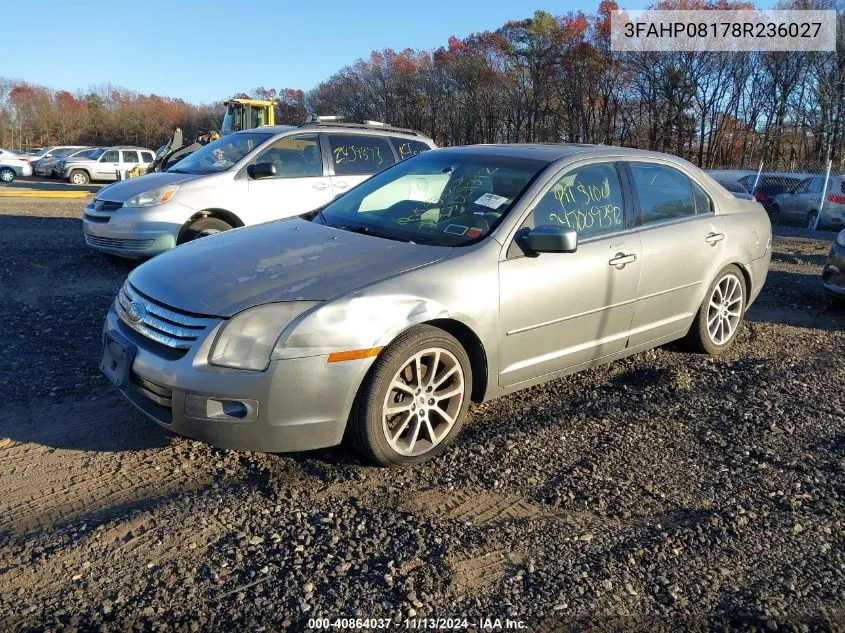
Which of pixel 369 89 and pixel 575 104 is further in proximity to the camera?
pixel 369 89

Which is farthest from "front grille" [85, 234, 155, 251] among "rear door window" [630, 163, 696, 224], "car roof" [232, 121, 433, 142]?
"rear door window" [630, 163, 696, 224]

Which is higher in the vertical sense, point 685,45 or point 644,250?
point 685,45

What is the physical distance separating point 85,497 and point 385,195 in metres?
2.63

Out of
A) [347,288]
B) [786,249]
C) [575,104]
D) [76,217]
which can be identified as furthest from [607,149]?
[575,104]

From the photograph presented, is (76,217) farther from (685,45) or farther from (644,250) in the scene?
(685,45)

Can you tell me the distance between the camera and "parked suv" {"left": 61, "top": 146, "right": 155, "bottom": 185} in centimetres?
2972

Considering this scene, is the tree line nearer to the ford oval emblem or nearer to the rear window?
the rear window

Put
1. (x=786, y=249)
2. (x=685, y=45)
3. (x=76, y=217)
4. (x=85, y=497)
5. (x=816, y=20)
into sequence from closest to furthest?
(x=85, y=497) → (x=786, y=249) → (x=76, y=217) → (x=816, y=20) → (x=685, y=45)

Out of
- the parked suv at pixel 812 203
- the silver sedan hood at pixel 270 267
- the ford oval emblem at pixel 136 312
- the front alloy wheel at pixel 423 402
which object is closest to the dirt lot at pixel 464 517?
the front alloy wheel at pixel 423 402

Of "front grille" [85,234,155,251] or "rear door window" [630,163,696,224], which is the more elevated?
"rear door window" [630,163,696,224]

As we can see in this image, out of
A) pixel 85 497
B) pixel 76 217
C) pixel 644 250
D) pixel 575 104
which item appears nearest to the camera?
pixel 85 497

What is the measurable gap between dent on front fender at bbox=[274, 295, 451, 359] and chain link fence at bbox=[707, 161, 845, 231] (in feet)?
48.9

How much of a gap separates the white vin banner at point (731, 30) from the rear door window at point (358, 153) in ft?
89.7

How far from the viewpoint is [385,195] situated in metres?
4.77
